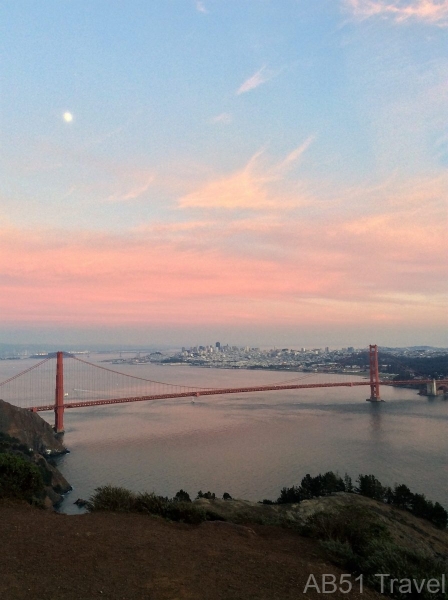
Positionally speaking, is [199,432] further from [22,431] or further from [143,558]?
[143,558]

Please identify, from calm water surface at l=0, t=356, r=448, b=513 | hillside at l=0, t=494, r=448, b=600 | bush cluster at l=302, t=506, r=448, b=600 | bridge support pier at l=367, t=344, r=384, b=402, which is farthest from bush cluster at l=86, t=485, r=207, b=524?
bridge support pier at l=367, t=344, r=384, b=402

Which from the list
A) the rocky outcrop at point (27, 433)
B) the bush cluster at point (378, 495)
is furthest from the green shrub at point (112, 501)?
the rocky outcrop at point (27, 433)

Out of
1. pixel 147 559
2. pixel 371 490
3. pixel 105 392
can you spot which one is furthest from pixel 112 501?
pixel 105 392

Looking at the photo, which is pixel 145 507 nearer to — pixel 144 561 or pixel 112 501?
pixel 112 501

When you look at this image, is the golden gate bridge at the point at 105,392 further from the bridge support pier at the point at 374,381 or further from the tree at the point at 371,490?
the tree at the point at 371,490

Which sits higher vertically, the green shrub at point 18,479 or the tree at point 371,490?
the green shrub at point 18,479

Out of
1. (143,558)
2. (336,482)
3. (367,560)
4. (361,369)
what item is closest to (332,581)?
(367,560)

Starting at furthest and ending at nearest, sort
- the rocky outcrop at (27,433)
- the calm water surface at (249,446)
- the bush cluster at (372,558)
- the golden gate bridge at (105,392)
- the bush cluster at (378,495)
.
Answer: the golden gate bridge at (105,392), the rocky outcrop at (27,433), the calm water surface at (249,446), the bush cluster at (378,495), the bush cluster at (372,558)
